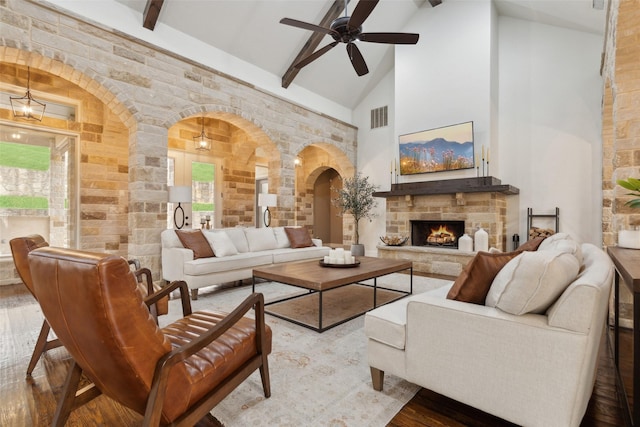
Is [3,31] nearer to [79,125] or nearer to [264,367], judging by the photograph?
[79,125]

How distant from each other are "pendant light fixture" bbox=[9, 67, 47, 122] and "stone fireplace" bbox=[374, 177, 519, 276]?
18.8ft

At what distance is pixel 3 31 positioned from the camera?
3311mm

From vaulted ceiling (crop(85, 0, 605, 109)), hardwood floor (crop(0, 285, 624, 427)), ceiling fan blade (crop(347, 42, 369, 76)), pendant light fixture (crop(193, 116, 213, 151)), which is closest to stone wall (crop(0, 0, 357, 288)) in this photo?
vaulted ceiling (crop(85, 0, 605, 109))

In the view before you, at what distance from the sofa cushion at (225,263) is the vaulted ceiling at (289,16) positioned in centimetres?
337

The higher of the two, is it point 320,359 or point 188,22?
point 188,22

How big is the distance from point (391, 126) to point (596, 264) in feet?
21.1

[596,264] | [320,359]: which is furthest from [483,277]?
[320,359]

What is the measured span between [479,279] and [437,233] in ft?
15.7

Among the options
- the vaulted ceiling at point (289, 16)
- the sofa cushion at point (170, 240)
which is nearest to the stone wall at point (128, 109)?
the sofa cushion at point (170, 240)

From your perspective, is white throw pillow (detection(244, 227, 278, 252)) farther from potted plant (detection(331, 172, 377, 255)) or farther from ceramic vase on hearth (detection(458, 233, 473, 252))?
ceramic vase on hearth (detection(458, 233, 473, 252))

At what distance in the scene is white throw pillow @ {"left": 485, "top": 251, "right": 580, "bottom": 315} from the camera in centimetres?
128

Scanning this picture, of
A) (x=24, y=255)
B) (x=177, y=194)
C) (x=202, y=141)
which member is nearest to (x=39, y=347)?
(x=24, y=255)

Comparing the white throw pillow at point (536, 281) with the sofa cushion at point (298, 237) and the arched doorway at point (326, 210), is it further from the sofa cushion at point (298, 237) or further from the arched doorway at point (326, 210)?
the arched doorway at point (326, 210)

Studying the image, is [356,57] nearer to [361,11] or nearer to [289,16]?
[361,11]
